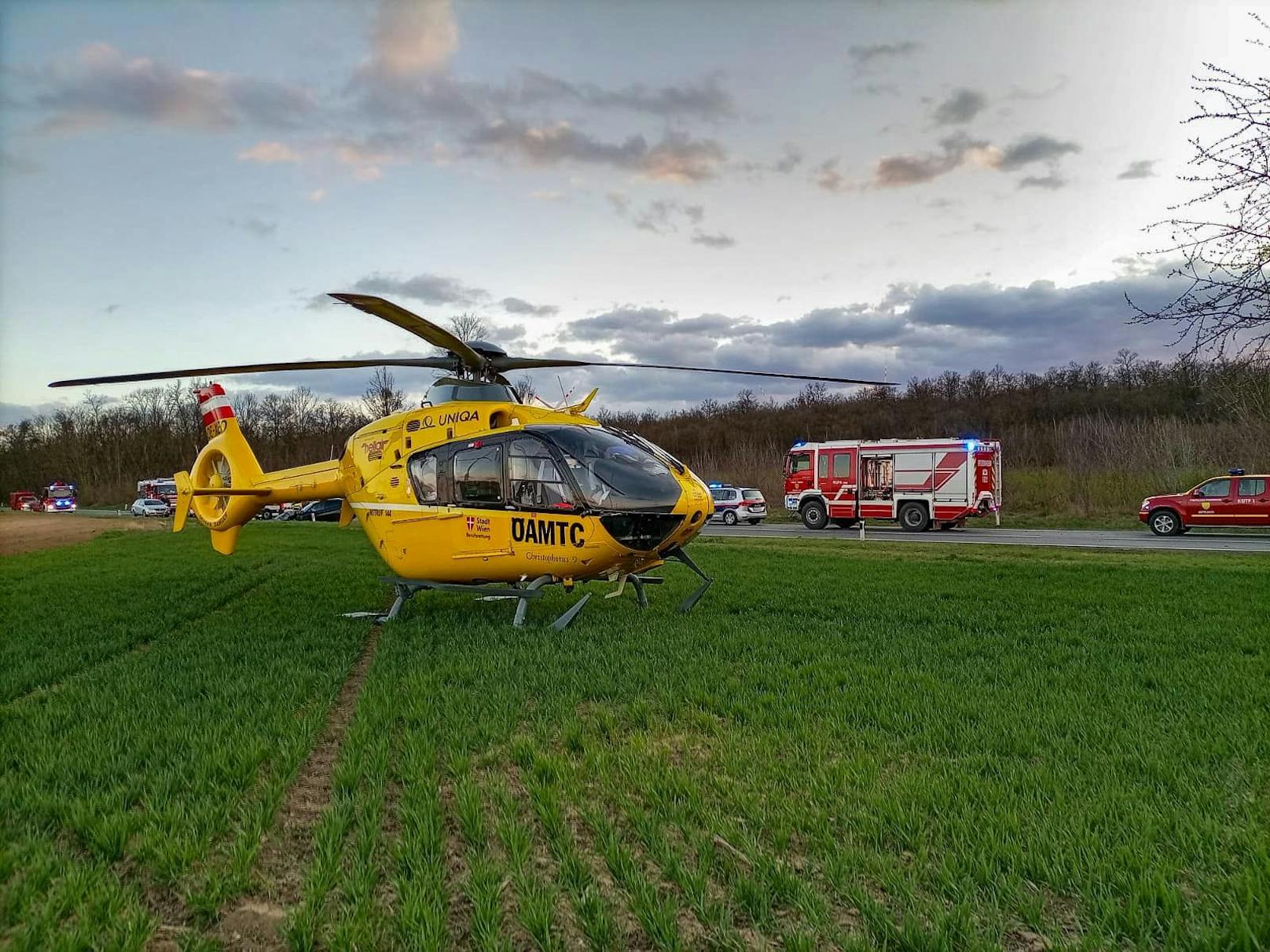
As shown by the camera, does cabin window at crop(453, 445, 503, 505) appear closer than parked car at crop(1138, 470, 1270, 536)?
Yes

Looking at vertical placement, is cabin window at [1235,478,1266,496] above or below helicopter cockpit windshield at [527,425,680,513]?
below

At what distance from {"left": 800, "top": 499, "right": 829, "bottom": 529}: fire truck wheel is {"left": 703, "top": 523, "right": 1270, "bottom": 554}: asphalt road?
1.16 feet

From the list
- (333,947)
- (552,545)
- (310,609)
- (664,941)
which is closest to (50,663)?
(310,609)

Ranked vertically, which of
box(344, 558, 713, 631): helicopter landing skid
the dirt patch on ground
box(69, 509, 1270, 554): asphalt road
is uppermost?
box(344, 558, 713, 631): helicopter landing skid

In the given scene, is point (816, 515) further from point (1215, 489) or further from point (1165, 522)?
point (1215, 489)

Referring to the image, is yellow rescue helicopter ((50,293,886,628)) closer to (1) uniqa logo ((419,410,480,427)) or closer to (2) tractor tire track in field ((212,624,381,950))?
(1) uniqa logo ((419,410,480,427))

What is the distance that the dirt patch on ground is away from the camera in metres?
28.5

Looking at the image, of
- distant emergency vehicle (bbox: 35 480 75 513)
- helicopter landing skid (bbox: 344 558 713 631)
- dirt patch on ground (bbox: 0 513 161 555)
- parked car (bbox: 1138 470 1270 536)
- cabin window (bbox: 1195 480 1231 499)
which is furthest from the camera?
distant emergency vehicle (bbox: 35 480 75 513)

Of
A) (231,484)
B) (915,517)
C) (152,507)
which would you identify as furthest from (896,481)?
(152,507)

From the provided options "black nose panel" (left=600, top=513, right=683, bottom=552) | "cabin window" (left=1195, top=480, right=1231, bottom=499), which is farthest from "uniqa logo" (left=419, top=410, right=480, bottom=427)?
"cabin window" (left=1195, top=480, right=1231, bottom=499)

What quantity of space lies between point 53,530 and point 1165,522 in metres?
45.6

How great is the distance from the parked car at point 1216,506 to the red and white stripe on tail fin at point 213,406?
2474 cm

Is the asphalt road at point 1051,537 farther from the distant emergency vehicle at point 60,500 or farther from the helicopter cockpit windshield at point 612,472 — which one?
the distant emergency vehicle at point 60,500

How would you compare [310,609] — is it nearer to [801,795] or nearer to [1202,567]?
[801,795]
